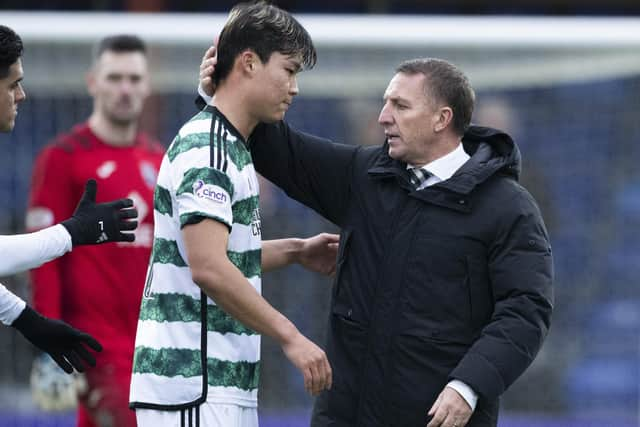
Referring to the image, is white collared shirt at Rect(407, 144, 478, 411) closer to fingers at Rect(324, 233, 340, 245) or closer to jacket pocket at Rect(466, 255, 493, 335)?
jacket pocket at Rect(466, 255, 493, 335)

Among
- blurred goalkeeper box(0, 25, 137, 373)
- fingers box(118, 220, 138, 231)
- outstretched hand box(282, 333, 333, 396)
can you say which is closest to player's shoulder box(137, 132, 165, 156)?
blurred goalkeeper box(0, 25, 137, 373)

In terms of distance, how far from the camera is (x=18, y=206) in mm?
7070

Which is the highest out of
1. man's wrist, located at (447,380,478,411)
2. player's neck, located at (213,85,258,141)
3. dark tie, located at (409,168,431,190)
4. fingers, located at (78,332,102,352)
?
player's neck, located at (213,85,258,141)

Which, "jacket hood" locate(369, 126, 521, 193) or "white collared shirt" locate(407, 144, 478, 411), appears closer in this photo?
"jacket hood" locate(369, 126, 521, 193)

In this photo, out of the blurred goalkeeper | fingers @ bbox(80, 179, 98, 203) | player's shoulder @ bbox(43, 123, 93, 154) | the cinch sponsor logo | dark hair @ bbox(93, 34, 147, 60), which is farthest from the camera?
dark hair @ bbox(93, 34, 147, 60)

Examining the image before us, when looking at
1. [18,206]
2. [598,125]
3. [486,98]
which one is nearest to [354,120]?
[486,98]

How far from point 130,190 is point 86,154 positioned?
267 millimetres

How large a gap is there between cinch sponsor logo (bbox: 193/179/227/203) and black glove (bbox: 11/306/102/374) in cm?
73

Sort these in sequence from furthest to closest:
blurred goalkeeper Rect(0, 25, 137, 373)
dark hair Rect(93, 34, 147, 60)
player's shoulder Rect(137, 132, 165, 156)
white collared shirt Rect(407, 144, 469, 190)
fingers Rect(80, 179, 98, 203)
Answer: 1. dark hair Rect(93, 34, 147, 60)
2. player's shoulder Rect(137, 132, 165, 156)
3. white collared shirt Rect(407, 144, 469, 190)
4. fingers Rect(80, 179, 98, 203)
5. blurred goalkeeper Rect(0, 25, 137, 373)

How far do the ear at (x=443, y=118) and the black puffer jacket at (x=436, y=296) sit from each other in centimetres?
15

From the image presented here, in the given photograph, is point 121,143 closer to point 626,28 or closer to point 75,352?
point 75,352

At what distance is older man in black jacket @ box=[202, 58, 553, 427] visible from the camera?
3479 mm

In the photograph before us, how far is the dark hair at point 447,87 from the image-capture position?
378 cm

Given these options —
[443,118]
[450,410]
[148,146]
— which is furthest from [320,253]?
[148,146]
